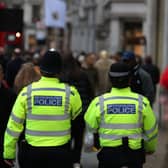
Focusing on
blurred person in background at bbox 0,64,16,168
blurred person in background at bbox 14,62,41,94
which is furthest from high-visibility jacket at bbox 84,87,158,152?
blurred person in background at bbox 14,62,41,94

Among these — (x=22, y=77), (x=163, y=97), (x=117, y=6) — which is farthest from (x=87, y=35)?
(x=163, y=97)

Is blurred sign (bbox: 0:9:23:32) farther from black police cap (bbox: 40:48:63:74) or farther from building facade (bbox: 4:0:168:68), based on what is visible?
black police cap (bbox: 40:48:63:74)

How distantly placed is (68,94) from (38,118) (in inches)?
15.3

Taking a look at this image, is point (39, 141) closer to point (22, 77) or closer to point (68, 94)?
point (68, 94)

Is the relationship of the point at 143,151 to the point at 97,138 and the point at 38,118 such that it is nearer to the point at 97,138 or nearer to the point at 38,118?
the point at 97,138

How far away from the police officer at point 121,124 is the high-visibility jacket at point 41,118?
32 cm

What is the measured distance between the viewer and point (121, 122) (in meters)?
7.02

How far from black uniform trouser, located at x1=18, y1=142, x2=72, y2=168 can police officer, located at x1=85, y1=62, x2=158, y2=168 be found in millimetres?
405

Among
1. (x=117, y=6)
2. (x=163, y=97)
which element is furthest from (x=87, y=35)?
(x=163, y=97)

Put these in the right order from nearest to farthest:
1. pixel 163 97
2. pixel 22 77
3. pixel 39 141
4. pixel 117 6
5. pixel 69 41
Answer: pixel 163 97 → pixel 39 141 → pixel 22 77 → pixel 117 6 → pixel 69 41

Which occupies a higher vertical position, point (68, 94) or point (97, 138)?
point (68, 94)

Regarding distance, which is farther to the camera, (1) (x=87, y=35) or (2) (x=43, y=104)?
(1) (x=87, y=35)

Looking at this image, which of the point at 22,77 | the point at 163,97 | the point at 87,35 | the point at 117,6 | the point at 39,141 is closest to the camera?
the point at 163,97

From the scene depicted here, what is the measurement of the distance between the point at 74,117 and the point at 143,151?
2.43 ft
